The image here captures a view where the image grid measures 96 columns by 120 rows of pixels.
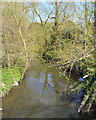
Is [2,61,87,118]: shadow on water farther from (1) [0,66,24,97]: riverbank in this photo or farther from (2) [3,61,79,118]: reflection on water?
(1) [0,66,24,97]: riverbank

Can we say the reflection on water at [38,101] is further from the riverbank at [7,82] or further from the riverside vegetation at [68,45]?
the riverside vegetation at [68,45]

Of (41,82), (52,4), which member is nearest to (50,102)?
(41,82)

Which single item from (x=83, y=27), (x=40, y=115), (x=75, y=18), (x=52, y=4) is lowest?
(x=40, y=115)

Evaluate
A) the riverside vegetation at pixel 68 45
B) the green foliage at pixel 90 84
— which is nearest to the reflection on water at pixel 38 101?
the riverside vegetation at pixel 68 45

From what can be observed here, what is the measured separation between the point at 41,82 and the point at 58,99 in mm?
2376

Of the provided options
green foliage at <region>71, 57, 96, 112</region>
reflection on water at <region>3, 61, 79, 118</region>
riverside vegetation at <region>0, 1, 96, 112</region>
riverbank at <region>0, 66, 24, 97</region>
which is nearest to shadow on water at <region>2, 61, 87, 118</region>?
reflection on water at <region>3, 61, 79, 118</region>

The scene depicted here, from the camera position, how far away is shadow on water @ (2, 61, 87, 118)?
15.2 ft

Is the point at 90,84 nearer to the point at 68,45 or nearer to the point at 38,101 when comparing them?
the point at 68,45

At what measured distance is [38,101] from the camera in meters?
5.56

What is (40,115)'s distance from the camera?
14.9ft

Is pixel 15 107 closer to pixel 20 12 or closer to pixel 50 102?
pixel 50 102

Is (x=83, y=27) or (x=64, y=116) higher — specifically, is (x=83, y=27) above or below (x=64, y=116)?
above

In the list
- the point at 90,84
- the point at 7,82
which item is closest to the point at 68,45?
the point at 90,84

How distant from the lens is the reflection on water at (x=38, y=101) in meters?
4.63
